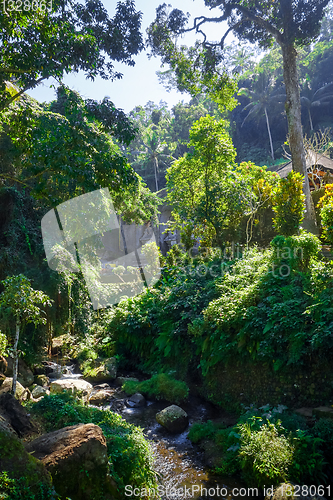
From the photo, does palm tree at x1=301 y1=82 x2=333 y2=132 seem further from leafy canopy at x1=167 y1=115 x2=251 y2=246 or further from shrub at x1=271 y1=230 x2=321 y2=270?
shrub at x1=271 y1=230 x2=321 y2=270

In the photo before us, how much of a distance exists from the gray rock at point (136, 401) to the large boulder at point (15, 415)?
10.4 ft

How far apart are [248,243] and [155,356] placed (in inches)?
212

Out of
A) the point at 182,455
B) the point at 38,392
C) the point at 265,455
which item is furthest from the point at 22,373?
the point at 265,455

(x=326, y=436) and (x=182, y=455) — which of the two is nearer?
(x=326, y=436)

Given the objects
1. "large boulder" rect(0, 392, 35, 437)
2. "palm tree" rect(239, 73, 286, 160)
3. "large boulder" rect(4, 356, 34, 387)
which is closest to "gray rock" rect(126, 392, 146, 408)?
"large boulder" rect(4, 356, 34, 387)

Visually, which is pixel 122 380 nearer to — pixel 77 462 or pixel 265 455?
pixel 265 455

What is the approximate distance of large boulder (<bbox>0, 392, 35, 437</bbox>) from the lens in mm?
4594

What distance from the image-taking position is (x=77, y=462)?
3.43 m

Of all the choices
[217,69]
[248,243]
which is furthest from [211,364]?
[217,69]

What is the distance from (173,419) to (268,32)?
1546 cm

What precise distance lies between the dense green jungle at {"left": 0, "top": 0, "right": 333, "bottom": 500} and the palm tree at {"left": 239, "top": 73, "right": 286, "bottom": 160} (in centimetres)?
2235

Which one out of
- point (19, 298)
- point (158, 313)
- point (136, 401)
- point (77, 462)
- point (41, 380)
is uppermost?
point (19, 298)

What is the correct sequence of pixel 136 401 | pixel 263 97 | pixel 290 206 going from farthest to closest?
pixel 263 97
pixel 290 206
pixel 136 401

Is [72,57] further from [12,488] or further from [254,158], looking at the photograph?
[254,158]
